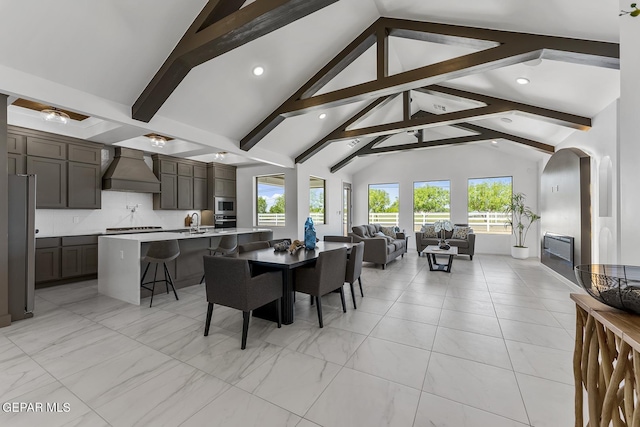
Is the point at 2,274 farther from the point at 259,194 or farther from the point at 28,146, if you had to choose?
the point at 259,194

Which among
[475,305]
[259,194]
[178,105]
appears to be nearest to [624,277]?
[475,305]

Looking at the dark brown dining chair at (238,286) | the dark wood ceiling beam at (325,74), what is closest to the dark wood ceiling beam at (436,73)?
the dark wood ceiling beam at (325,74)

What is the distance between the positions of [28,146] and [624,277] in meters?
6.69

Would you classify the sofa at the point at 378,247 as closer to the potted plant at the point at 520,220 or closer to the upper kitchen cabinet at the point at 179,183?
the potted plant at the point at 520,220

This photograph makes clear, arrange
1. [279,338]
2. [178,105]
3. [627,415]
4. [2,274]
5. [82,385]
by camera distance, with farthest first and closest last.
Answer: [178,105] → [2,274] → [279,338] → [82,385] → [627,415]

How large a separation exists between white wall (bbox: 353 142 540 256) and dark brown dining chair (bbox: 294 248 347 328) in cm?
641

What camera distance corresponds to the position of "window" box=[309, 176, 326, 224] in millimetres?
8164

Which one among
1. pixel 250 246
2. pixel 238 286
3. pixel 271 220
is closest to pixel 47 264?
pixel 250 246

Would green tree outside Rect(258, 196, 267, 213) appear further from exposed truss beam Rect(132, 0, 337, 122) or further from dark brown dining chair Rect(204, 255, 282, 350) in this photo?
dark brown dining chair Rect(204, 255, 282, 350)

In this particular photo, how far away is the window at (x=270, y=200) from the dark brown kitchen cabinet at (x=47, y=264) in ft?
13.5

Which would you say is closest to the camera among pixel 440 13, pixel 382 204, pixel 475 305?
pixel 440 13

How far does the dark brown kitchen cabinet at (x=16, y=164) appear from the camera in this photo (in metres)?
4.13

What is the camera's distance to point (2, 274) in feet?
9.50

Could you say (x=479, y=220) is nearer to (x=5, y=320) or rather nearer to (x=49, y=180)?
(x=5, y=320)
